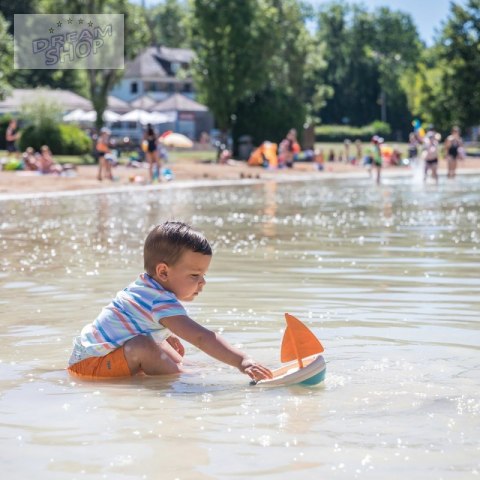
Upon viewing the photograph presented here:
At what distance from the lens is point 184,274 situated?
Answer: 20.5 feet

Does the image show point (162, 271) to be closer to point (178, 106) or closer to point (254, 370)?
point (254, 370)

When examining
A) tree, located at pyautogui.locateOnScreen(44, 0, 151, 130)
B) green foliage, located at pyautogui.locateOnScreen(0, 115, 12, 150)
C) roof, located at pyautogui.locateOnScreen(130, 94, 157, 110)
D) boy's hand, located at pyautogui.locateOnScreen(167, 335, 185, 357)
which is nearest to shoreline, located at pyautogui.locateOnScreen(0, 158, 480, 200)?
tree, located at pyautogui.locateOnScreen(44, 0, 151, 130)

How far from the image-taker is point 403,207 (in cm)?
2359

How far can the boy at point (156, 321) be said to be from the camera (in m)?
6.18

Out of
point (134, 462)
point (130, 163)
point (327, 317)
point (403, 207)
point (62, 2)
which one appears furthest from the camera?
point (62, 2)

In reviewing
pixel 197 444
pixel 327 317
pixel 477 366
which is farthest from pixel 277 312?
pixel 197 444

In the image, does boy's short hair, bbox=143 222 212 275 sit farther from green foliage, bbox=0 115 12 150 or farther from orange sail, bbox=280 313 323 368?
green foliage, bbox=0 115 12 150

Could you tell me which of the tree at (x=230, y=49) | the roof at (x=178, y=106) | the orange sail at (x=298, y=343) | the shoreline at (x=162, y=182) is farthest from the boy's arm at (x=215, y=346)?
the roof at (x=178, y=106)

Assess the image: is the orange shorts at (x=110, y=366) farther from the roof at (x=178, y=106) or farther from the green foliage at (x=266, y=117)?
the roof at (x=178, y=106)

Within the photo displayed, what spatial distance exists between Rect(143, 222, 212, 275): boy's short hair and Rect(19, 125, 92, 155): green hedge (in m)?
48.6

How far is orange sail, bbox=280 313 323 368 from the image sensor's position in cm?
625

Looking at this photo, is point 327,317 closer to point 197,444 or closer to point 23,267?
point 197,444

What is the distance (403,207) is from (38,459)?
762 inches

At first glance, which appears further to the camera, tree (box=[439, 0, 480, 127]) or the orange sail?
tree (box=[439, 0, 480, 127])
